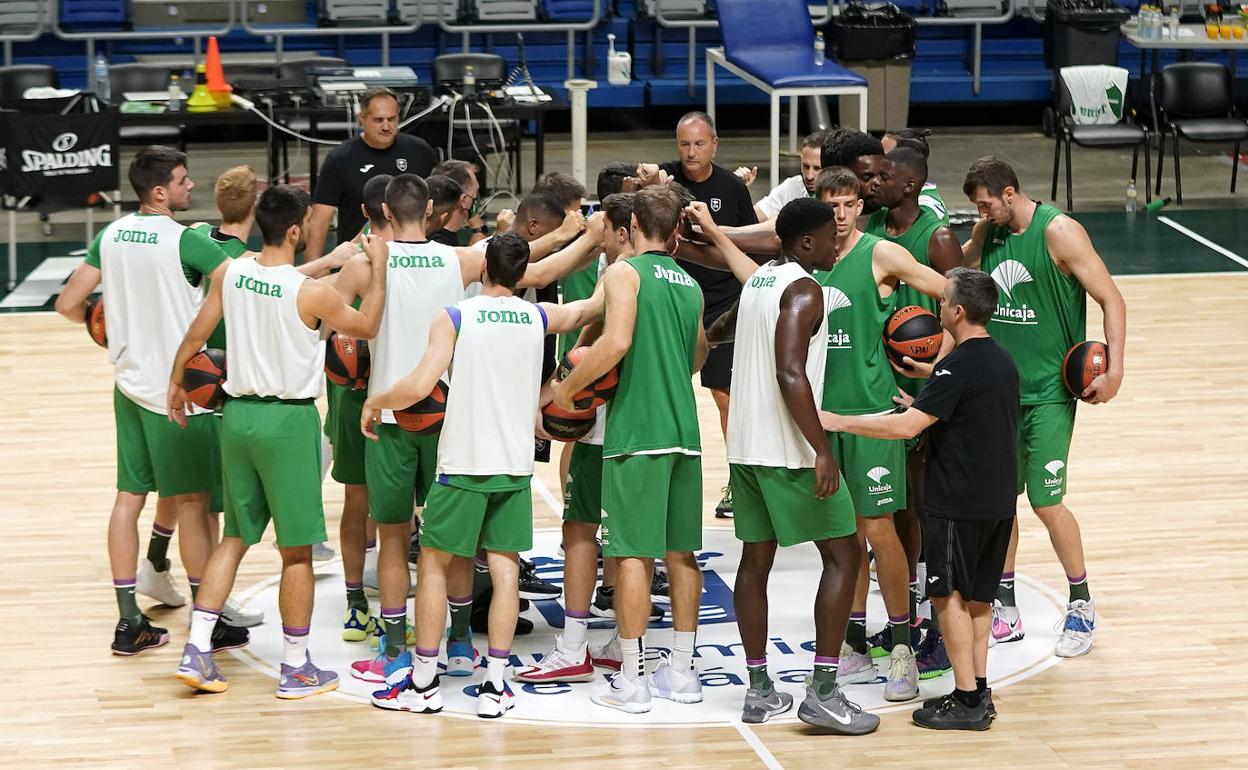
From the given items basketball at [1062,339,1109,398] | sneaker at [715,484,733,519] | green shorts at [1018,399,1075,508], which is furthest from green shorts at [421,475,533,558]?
sneaker at [715,484,733,519]

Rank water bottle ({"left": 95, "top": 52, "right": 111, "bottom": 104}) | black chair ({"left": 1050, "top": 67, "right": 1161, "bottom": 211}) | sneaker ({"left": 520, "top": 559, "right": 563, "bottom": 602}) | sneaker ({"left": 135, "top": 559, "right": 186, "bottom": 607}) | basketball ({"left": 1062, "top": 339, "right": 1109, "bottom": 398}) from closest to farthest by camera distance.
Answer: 1. basketball ({"left": 1062, "top": 339, "right": 1109, "bottom": 398})
2. sneaker ({"left": 135, "top": 559, "right": 186, "bottom": 607})
3. sneaker ({"left": 520, "top": 559, "right": 563, "bottom": 602})
4. water bottle ({"left": 95, "top": 52, "right": 111, "bottom": 104})
5. black chair ({"left": 1050, "top": 67, "right": 1161, "bottom": 211})

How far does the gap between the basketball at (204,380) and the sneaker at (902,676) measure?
8.32 feet

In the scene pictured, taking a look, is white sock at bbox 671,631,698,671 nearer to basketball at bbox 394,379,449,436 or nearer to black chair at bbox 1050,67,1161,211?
basketball at bbox 394,379,449,436

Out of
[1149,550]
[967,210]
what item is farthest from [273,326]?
[967,210]

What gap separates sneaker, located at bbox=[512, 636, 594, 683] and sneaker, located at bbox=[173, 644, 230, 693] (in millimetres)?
1047

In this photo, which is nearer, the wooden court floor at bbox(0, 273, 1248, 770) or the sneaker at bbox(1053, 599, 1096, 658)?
the wooden court floor at bbox(0, 273, 1248, 770)

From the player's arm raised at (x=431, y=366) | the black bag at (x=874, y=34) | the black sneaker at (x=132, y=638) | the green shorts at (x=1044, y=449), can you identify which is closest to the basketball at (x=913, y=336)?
the green shorts at (x=1044, y=449)

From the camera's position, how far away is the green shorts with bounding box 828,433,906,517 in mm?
6000

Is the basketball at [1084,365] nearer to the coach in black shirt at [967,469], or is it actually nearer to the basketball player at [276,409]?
the coach in black shirt at [967,469]

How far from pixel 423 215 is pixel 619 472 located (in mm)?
1130

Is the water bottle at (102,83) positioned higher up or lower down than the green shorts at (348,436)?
higher up

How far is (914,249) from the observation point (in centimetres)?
652

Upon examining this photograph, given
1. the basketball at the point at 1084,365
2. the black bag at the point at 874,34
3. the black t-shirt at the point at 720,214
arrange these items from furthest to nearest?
the black bag at the point at 874,34 → the black t-shirt at the point at 720,214 → the basketball at the point at 1084,365

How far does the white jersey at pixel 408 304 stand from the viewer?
5.98m
